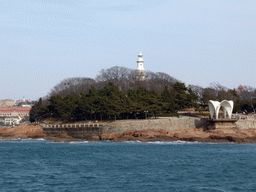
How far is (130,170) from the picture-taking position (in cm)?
2941

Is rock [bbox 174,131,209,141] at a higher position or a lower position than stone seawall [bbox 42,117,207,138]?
lower

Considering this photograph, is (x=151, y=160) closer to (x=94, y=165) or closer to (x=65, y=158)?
(x=94, y=165)

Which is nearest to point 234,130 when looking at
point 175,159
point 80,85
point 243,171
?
point 175,159

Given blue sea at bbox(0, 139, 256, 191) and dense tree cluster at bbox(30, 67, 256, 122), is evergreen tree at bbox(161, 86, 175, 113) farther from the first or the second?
blue sea at bbox(0, 139, 256, 191)

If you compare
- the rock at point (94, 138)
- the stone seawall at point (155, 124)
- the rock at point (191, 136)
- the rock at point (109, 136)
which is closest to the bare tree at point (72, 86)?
the rock at point (94, 138)

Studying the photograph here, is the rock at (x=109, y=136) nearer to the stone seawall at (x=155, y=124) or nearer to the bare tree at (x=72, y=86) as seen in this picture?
the stone seawall at (x=155, y=124)

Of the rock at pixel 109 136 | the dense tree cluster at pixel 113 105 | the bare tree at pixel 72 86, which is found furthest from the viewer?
the bare tree at pixel 72 86

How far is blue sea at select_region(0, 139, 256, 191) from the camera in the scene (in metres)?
23.6

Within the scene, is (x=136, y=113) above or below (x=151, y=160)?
above

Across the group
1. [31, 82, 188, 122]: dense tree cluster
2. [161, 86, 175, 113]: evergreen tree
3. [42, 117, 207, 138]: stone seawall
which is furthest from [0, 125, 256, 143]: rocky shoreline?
[161, 86, 175, 113]: evergreen tree

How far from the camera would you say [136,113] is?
70.9 meters

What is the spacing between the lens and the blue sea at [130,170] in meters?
23.6

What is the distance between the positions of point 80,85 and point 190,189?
83.8 meters

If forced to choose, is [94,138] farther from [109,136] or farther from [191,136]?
[191,136]
